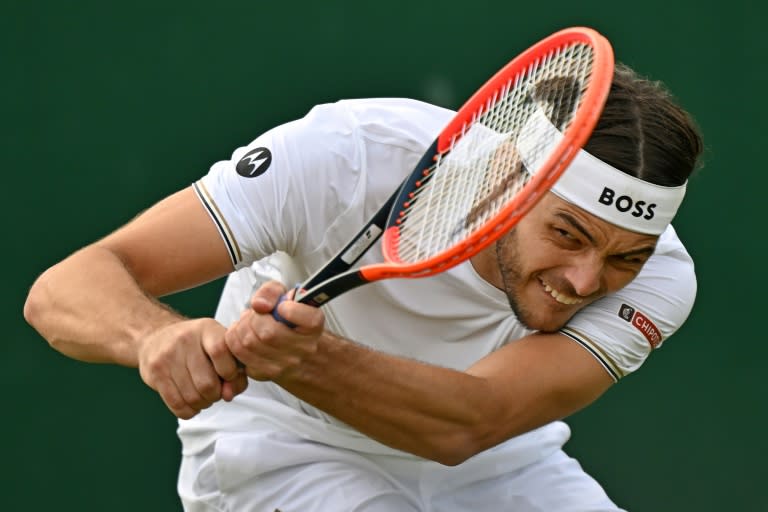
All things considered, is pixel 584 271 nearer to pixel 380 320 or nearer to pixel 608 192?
pixel 608 192

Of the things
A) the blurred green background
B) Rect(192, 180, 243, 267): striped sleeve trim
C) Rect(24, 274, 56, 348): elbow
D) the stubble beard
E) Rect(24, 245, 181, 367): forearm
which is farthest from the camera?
the blurred green background

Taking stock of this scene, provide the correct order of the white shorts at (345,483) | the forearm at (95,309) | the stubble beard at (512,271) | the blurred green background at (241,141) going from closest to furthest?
1. the forearm at (95,309)
2. the stubble beard at (512,271)
3. the white shorts at (345,483)
4. the blurred green background at (241,141)

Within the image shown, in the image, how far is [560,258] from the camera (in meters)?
2.56

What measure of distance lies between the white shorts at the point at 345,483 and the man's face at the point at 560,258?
1.52 feet

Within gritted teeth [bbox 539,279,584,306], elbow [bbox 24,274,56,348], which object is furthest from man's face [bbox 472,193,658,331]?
elbow [bbox 24,274,56,348]

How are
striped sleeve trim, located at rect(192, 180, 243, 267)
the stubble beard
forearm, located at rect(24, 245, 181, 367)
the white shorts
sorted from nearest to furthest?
forearm, located at rect(24, 245, 181, 367) → striped sleeve trim, located at rect(192, 180, 243, 267) → the stubble beard → the white shorts

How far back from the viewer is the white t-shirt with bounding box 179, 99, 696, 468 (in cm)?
256

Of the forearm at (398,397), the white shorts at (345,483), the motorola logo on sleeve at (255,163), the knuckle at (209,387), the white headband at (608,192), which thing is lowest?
the white shorts at (345,483)

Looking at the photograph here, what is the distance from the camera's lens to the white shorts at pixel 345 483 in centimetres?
279

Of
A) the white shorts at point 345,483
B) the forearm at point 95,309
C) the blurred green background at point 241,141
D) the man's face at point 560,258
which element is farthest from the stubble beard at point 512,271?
the blurred green background at point 241,141

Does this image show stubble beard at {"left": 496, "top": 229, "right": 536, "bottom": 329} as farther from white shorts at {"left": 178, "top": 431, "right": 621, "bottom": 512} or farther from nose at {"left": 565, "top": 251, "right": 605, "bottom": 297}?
white shorts at {"left": 178, "top": 431, "right": 621, "bottom": 512}

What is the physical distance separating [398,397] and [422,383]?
55 millimetres

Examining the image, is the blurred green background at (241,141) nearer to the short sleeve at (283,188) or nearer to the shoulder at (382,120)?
the shoulder at (382,120)

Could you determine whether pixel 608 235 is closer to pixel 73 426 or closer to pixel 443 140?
pixel 443 140
